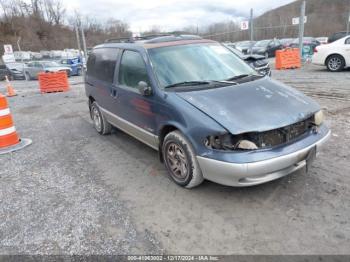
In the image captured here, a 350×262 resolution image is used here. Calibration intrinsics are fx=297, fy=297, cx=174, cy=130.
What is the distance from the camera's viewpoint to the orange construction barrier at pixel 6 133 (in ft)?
17.7

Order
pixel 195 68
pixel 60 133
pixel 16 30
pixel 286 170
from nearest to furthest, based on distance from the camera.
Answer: pixel 286 170, pixel 195 68, pixel 60 133, pixel 16 30

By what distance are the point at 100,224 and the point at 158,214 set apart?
610mm

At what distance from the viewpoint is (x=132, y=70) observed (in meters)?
4.39

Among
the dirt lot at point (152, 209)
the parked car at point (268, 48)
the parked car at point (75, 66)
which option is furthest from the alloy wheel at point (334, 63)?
the parked car at point (75, 66)

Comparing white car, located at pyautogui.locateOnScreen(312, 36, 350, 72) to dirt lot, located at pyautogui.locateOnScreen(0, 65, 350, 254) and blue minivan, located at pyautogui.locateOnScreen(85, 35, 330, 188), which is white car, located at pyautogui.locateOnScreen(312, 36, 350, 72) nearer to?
dirt lot, located at pyautogui.locateOnScreen(0, 65, 350, 254)

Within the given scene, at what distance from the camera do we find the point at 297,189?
3.46 m

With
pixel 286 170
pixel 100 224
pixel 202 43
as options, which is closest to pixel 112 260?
pixel 100 224

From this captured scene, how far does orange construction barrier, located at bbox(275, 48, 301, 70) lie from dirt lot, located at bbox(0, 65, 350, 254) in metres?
11.5

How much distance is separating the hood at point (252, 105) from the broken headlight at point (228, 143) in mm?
123

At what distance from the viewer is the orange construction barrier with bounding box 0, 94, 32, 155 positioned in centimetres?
541

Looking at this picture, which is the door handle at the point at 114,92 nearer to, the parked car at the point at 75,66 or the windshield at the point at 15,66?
the parked car at the point at 75,66

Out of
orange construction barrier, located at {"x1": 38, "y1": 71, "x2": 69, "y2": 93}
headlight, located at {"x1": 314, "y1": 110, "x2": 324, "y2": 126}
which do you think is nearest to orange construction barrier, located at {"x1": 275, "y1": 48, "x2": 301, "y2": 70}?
orange construction barrier, located at {"x1": 38, "y1": 71, "x2": 69, "y2": 93}

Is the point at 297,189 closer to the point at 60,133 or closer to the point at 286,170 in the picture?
the point at 286,170

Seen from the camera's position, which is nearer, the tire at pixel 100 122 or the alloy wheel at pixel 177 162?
the alloy wheel at pixel 177 162
